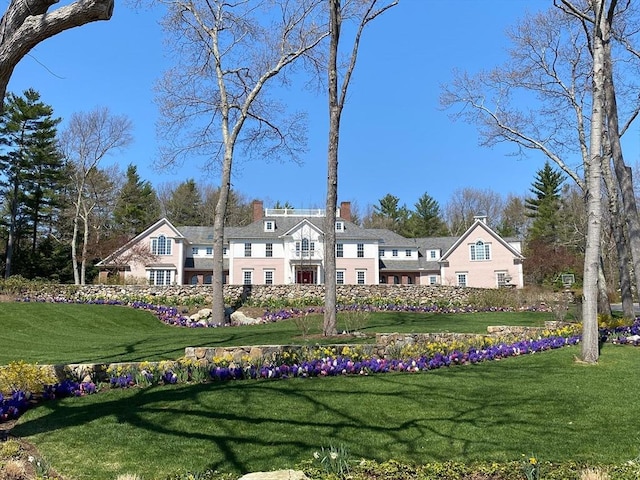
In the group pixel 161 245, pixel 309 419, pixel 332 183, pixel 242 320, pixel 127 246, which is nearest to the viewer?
pixel 309 419

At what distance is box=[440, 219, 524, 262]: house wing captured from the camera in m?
39.3

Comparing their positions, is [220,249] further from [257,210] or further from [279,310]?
[257,210]

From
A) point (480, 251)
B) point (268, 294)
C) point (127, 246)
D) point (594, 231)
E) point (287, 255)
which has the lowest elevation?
point (268, 294)

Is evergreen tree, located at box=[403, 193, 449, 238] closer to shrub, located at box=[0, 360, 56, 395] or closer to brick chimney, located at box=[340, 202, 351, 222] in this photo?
brick chimney, located at box=[340, 202, 351, 222]

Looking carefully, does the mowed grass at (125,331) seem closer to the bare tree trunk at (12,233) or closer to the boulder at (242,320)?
the boulder at (242,320)

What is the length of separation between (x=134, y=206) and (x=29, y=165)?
34.3ft

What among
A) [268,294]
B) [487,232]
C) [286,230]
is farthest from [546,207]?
[268,294]

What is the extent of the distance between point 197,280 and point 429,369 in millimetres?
34440

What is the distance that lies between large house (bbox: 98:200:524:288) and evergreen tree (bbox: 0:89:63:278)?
656 cm

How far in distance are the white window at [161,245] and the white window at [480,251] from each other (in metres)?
23.8

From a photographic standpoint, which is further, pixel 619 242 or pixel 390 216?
pixel 390 216

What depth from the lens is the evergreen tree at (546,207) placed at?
4638 centimetres

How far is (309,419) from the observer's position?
5.08m

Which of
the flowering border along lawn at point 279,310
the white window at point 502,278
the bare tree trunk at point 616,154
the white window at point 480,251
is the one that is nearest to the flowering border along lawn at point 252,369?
the bare tree trunk at point 616,154
